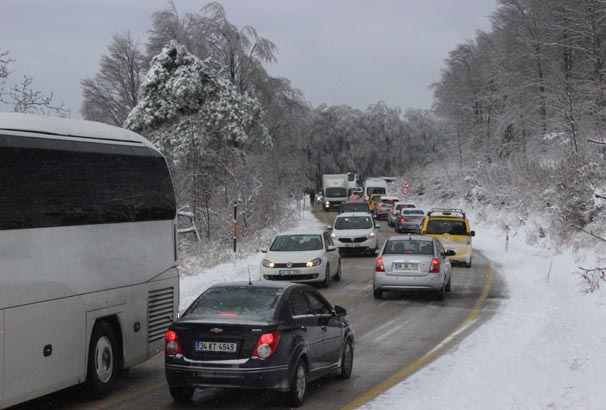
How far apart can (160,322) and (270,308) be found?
274cm

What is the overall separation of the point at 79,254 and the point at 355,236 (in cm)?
2391

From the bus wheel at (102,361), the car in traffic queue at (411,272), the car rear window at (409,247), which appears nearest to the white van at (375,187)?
the car rear window at (409,247)

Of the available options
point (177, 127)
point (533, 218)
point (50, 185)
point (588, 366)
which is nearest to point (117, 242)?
point (50, 185)

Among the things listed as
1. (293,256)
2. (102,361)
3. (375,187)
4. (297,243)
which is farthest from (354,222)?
(375,187)

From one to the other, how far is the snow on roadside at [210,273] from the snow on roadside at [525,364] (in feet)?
24.0

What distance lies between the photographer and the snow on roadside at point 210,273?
71.8 ft

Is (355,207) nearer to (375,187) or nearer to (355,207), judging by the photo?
(355,207)

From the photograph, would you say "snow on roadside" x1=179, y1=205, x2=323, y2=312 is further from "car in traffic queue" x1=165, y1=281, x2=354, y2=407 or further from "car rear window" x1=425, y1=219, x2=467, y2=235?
"car in traffic queue" x1=165, y1=281, x2=354, y2=407

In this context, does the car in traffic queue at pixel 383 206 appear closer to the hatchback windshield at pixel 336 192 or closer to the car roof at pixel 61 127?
the hatchback windshield at pixel 336 192

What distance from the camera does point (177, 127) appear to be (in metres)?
45.3

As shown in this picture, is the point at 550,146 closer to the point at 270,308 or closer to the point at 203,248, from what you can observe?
the point at 203,248

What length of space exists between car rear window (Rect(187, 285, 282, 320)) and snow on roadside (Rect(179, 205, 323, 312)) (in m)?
9.25

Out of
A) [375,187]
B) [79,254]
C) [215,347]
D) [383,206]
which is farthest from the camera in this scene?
[375,187]

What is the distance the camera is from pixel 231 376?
916cm
